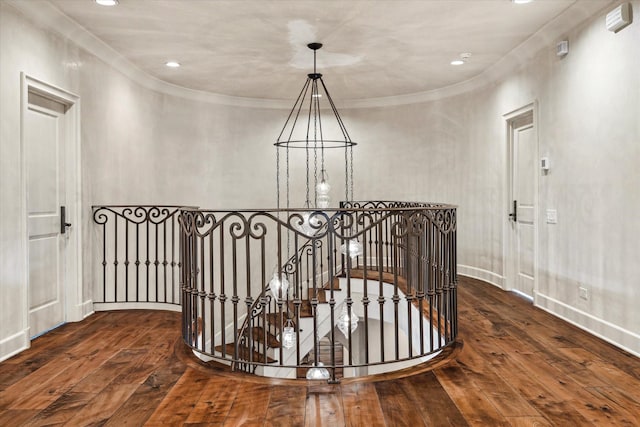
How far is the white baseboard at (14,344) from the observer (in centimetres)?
352

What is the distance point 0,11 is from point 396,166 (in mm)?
5821

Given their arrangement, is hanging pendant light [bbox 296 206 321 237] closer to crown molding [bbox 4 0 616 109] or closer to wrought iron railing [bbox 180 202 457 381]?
wrought iron railing [bbox 180 202 457 381]

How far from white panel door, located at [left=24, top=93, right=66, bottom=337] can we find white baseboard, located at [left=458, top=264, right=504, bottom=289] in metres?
5.04

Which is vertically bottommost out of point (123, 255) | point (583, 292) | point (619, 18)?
point (583, 292)

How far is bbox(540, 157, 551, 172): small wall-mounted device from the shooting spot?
486 cm

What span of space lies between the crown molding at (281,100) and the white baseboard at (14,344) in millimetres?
2510

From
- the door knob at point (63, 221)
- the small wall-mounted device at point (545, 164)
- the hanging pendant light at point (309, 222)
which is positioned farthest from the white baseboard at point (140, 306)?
the small wall-mounted device at point (545, 164)

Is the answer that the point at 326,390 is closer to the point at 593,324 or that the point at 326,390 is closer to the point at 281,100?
the point at 593,324

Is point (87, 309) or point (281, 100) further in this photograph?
point (281, 100)

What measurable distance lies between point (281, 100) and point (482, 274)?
426 cm

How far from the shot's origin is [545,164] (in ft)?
16.1

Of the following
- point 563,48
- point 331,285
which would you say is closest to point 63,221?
point 331,285

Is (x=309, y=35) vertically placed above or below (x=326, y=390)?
above

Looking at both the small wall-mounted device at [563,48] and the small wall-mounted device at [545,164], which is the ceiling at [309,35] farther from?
the small wall-mounted device at [545,164]
